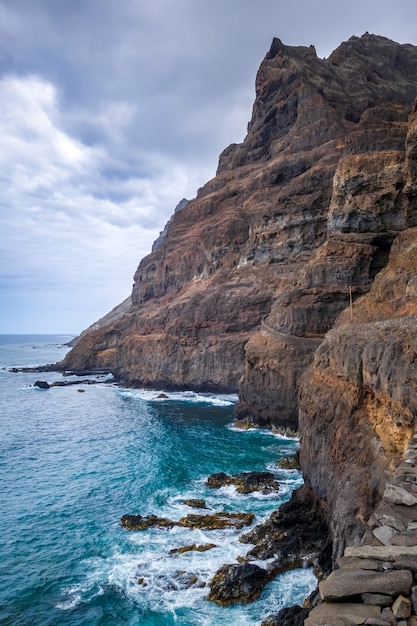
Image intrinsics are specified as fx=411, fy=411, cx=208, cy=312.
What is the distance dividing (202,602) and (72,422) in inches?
1629

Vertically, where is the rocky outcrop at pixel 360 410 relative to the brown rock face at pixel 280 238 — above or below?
below

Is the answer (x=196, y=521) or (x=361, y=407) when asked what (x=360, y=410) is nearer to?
(x=361, y=407)

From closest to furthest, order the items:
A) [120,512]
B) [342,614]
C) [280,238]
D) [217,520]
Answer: [342,614] → [217,520] → [120,512] → [280,238]

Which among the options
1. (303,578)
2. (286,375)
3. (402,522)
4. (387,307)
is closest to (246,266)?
(286,375)

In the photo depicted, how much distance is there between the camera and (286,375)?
45.1 m

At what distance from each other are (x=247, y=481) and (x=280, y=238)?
1752 inches

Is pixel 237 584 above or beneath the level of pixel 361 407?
beneath

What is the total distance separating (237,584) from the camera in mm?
18797

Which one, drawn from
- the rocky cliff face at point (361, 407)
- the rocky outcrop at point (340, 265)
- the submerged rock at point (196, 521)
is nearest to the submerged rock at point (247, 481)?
the submerged rock at point (196, 521)

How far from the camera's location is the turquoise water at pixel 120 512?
18391mm

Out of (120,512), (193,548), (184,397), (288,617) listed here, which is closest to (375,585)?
(288,617)

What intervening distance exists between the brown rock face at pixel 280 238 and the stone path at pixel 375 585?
105 ft

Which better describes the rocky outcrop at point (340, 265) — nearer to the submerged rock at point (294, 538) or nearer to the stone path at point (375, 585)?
the submerged rock at point (294, 538)

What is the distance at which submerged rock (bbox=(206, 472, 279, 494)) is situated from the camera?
30125mm
